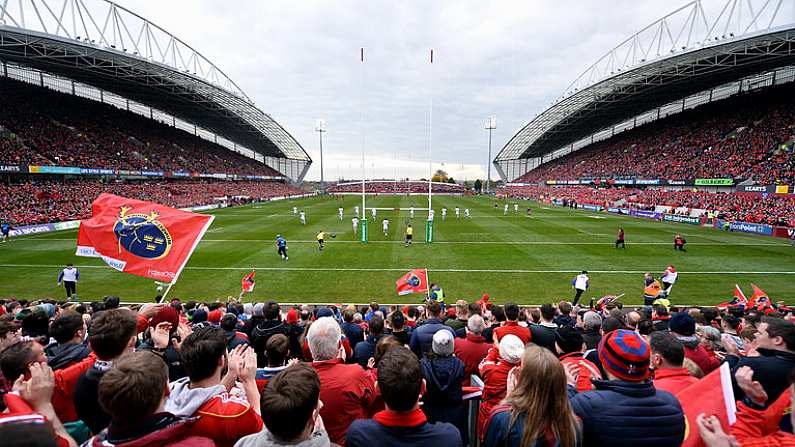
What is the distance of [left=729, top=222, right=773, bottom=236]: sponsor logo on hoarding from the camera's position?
29.0 meters

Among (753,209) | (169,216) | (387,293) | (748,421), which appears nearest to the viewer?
(748,421)

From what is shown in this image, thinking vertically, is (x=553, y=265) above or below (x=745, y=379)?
below

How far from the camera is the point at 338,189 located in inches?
5039

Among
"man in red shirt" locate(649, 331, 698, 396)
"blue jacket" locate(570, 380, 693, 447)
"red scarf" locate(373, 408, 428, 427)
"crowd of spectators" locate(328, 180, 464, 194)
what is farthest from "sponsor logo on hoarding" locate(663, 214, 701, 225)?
"crowd of spectators" locate(328, 180, 464, 194)

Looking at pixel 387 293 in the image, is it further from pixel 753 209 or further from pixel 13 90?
pixel 13 90

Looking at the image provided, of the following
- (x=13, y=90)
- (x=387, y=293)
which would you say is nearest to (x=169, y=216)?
(x=387, y=293)

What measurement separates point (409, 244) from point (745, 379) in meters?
22.1

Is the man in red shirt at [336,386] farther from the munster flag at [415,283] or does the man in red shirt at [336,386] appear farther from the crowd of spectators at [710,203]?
the crowd of spectators at [710,203]

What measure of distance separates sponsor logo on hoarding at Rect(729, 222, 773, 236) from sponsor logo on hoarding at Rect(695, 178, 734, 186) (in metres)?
17.1

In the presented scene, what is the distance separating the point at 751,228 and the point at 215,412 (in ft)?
137

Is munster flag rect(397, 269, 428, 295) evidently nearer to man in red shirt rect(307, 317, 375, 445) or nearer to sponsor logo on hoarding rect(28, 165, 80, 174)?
man in red shirt rect(307, 317, 375, 445)

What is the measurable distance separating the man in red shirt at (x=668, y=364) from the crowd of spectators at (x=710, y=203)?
124 ft

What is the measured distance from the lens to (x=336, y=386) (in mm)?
3109

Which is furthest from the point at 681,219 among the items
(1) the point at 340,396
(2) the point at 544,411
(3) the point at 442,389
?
(1) the point at 340,396
